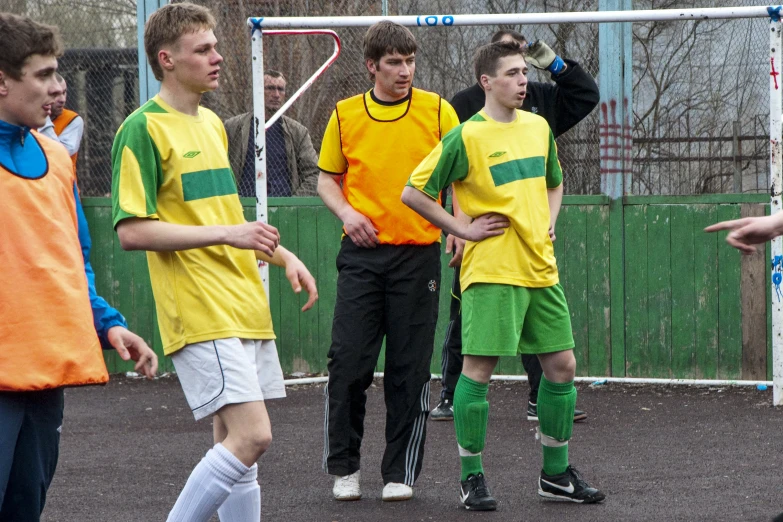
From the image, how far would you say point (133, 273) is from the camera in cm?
954

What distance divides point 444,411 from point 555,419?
232cm

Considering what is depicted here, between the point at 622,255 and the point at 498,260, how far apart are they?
12.6 feet

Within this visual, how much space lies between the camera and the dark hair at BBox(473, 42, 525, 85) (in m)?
5.02

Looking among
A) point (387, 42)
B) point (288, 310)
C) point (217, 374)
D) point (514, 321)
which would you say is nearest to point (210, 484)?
point (217, 374)

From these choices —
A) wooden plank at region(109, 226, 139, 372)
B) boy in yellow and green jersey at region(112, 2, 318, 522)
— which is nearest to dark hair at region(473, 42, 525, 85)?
boy in yellow and green jersey at region(112, 2, 318, 522)

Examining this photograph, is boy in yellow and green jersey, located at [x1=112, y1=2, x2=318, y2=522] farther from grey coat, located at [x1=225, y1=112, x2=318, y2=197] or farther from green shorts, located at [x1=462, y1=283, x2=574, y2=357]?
grey coat, located at [x1=225, y1=112, x2=318, y2=197]

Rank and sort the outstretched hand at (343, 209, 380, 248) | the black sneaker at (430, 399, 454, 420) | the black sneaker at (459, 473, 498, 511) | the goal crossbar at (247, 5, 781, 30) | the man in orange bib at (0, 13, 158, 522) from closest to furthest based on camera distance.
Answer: the man in orange bib at (0, 13, 158, 522), the black sneaker at (459, 473, 498, 511), the outstretched hand at (343, 209, 380, 248), the black sneaker at (430, 399, 454, 420), the goal crossbar at (247, 5, 781, 30)

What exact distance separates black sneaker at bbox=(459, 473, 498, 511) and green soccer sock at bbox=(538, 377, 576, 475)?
1.06 feet

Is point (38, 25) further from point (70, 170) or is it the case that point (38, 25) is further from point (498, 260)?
point (498, 260)

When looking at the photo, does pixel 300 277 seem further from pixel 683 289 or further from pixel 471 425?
pixel 683 289

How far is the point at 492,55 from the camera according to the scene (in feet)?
16.7

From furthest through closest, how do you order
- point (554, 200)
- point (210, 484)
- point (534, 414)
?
point (534, 414) < point (554, 200) < point (210, 484)

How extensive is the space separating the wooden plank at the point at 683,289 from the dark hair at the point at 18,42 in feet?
20.1

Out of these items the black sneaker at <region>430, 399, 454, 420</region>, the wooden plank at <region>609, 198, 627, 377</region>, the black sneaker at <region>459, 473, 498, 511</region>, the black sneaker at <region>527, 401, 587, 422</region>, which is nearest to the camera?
→ the black sneaker at <region>459, 473, 498, 511</region>
